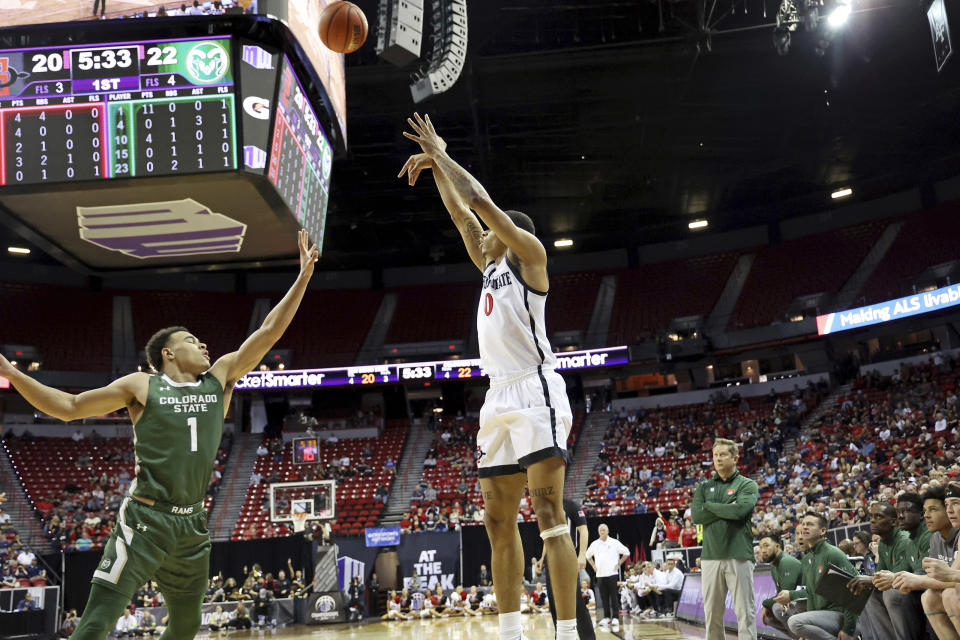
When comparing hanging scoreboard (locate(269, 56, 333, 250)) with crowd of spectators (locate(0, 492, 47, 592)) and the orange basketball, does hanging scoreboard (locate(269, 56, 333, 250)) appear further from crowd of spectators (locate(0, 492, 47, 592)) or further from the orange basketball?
crowd of spectators (locate(0, 492, 47, 592))

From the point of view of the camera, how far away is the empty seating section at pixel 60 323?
27.8 metres

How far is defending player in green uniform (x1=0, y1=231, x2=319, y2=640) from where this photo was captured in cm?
358

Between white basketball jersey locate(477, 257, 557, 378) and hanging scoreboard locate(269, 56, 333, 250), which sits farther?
hanging scoreboard locate(269, 56, 333, 250)

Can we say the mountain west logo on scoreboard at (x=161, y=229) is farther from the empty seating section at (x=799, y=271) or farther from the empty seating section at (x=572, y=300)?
the empty seating section at (x=799, y=271)

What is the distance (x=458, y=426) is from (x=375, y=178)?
32.9ft

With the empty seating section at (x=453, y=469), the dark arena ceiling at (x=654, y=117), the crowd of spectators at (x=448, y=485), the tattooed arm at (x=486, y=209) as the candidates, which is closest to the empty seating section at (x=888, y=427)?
the dark arena ceiling at (x=654, y=117)

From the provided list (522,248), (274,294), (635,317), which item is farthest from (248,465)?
(522,248)

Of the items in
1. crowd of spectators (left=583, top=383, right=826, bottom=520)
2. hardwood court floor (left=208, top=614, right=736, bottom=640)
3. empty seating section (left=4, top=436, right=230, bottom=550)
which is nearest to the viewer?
hardwood court floor (left=208, top=614, right=736, bottom=640)

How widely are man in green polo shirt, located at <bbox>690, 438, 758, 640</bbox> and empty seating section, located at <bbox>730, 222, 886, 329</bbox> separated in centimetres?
2312

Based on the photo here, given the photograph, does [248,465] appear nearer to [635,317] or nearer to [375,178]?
[375,178]

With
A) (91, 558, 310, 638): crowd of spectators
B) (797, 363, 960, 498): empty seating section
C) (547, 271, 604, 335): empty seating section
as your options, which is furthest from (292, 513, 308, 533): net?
(797, 363, 960, 498): empty seating section

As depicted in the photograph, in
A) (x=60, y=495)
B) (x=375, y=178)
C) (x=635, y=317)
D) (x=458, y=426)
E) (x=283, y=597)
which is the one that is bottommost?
(x=283, y=597)

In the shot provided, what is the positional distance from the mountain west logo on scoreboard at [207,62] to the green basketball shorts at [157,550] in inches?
260

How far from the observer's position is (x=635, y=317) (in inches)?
Result: 1204
